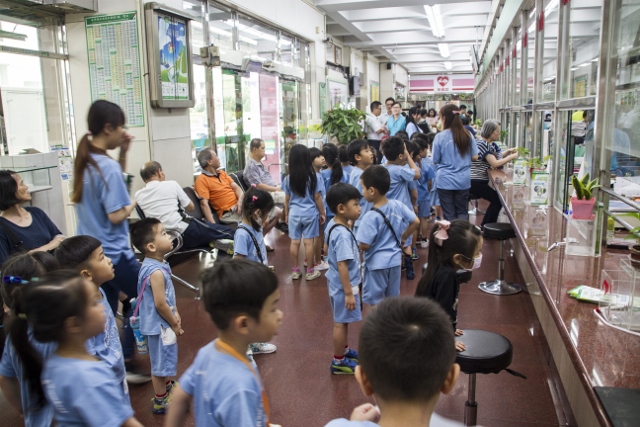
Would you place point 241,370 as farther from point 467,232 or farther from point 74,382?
point 467,232

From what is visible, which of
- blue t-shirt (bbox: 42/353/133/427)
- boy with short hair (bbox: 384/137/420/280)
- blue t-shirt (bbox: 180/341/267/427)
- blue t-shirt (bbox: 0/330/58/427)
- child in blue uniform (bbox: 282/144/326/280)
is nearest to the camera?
blue t-shirt (bbox: 180/341/267/427)

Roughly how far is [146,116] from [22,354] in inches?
153

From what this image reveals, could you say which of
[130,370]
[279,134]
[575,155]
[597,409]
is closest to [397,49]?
[279,134]

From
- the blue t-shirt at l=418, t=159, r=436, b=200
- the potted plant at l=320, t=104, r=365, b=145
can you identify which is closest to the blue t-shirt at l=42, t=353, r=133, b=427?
the blue t-shirt at l=418, t=159, r=436, b=200

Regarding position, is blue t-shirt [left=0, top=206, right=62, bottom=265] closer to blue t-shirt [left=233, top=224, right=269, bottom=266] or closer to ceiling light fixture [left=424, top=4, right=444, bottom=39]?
blue t-shirt [left=233, top=224, right=269, bottom=266]

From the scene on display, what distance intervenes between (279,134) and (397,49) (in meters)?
9.65

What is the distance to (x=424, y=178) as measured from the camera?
6141 mm

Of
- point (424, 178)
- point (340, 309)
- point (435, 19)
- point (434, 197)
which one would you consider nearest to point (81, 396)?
point (340, 309)

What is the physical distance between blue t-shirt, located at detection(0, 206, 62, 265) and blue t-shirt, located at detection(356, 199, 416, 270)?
6.63 ft

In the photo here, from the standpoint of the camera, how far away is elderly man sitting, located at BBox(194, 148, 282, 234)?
562 cm

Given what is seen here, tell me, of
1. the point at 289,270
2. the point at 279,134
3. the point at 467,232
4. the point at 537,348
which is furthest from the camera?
the point at 279,134

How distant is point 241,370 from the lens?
1394 mm

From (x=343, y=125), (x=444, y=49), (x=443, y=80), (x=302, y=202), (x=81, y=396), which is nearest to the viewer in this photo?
(x=81, y=396)

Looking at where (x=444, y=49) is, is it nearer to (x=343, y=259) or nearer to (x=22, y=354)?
(x=343, y=259)
